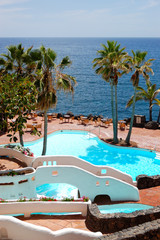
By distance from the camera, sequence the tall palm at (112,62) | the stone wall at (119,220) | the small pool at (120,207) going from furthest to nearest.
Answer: the tall palm at (112,62) < the small pool at (120,207) < the stone wall at (119,220)

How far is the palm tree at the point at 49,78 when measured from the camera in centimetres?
2145

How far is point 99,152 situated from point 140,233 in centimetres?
1622

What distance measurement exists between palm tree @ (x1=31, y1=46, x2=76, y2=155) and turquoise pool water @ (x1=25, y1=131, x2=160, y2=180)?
7340 mm

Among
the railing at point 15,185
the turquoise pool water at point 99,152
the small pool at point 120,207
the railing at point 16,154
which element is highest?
the railing at point 16,154

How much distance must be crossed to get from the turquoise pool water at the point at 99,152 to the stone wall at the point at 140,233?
10826mm

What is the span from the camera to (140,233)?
12.0m

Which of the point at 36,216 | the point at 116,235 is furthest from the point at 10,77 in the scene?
the point at 116,235

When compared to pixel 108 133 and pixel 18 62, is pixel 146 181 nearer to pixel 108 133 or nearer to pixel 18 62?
pixel 108 133

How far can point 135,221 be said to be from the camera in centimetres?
1517

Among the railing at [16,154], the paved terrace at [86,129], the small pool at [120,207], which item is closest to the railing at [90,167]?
the railing at [16,154]

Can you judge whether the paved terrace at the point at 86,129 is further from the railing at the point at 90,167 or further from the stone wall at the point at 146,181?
the railing at the point at 90,167

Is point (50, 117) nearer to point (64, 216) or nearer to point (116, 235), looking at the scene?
point (64, 216)

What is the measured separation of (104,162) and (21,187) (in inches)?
390

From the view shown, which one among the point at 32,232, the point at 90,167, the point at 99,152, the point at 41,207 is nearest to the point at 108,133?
the point at 99,152
